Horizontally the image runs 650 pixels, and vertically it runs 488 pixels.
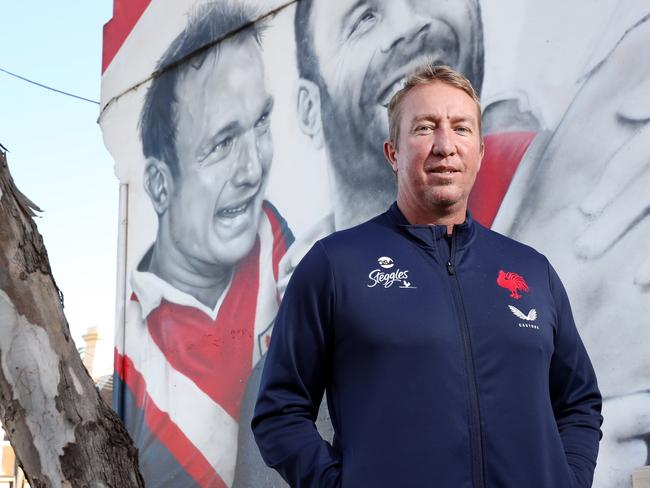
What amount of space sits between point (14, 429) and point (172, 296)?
8.01 ft

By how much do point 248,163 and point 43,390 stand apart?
230cm

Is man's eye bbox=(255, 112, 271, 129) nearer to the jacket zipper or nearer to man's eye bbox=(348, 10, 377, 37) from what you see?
man's eye bbox=(348, 10, 377, 37)

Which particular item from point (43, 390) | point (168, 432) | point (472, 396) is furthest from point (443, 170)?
point (168, 432)

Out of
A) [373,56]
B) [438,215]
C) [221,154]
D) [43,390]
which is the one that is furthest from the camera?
[221,154]

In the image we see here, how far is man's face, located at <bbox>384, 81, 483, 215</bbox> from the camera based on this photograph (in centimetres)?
196

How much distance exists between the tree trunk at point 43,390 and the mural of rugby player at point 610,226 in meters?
1.85

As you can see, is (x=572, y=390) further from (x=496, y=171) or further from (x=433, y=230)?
(x=496, y=171)

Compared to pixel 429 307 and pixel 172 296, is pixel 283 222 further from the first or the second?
pixel 429 307

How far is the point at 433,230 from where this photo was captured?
1942 millimetres

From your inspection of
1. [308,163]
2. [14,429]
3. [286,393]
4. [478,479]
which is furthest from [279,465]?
[308,163]

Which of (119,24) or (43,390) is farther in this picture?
(119,24)

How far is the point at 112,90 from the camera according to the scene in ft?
21.6

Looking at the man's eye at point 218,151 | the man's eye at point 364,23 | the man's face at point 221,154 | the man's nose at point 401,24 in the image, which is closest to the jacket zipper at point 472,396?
the man's nose at point 401,24

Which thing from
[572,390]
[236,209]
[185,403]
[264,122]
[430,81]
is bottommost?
[185,403]
